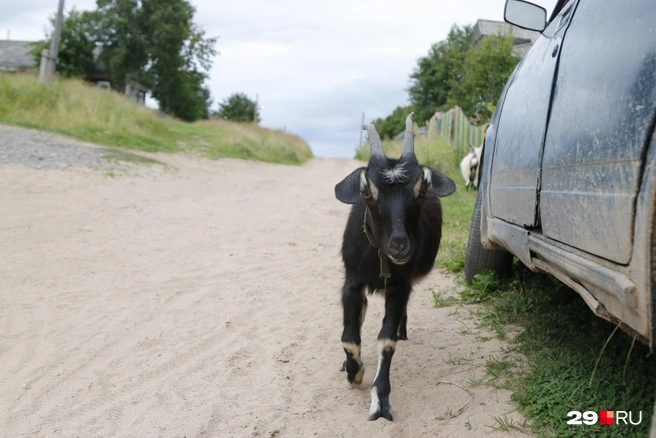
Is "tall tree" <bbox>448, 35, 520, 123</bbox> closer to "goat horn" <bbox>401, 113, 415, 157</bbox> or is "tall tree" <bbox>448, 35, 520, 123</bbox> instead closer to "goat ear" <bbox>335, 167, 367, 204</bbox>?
"goat horn" <bbox>401, 113, 415, 157</bbox>

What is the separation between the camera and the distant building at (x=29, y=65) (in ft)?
136

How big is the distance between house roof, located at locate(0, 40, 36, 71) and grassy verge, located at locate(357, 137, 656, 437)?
43.5 m

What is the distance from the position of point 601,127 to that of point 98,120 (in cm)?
1906

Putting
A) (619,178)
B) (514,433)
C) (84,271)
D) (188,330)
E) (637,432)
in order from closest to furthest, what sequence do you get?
(619,178), (637,432), (514,433), (188,330), (84,271)

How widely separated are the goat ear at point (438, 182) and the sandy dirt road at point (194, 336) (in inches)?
50.8

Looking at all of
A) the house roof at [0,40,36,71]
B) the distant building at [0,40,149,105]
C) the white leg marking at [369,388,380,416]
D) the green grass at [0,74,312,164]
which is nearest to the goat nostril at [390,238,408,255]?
the white leg marking at [369,388,380,416]

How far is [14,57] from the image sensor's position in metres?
44.9

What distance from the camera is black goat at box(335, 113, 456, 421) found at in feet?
12.0

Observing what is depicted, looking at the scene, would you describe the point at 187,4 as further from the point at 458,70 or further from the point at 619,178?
the point at 619,178

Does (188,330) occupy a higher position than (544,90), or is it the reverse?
(544,90)

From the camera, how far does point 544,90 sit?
3.35 m

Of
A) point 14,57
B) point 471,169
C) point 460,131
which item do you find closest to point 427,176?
point 471,169

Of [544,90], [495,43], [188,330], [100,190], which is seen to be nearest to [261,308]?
[188,330]

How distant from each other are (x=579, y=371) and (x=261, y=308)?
3129mm
